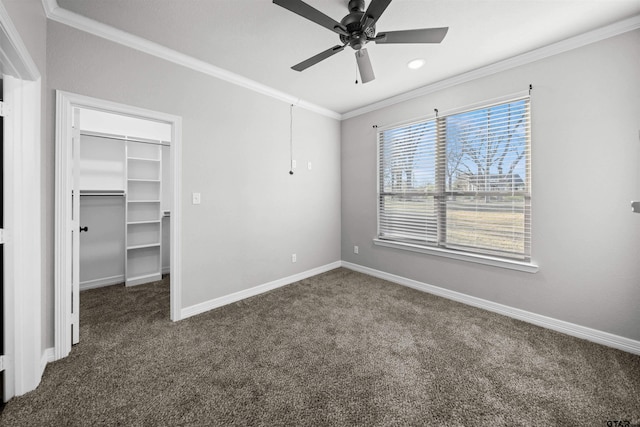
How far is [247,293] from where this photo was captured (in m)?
3.13

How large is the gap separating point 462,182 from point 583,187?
997mm

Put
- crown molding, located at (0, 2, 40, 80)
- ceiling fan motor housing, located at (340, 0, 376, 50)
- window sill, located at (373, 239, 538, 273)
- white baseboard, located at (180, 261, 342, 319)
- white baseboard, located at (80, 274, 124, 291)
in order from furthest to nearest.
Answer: white baseboard, located at (80, 274, 124, 291) → white baseboard, located at (180, 261, 342, 319) → window sill, located at (373, 239, 538, 273) → ceiling fan motor housing, located at (340, 0, 376, 50) → crown molding, located at (0, 2, 40, 80)

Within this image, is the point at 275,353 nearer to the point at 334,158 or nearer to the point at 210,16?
the point at 210,16

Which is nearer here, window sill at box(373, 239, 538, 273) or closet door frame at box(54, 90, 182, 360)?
closet door frame at box(54, 90, 182, 360)

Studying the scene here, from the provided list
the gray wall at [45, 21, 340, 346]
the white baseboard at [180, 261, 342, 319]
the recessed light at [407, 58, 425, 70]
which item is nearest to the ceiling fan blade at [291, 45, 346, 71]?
the recessed light at [407, 58, 425, 70]

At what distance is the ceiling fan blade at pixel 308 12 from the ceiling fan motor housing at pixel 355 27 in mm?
61

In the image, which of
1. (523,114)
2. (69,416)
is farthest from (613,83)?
(69,416)

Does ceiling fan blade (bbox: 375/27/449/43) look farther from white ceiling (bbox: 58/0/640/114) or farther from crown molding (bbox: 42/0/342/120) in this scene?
crown molding (bbox: 42/0/342/120)

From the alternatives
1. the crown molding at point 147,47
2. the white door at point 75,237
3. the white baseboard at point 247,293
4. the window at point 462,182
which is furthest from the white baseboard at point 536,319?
the white door at point 75,237

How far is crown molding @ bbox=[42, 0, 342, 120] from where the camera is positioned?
6.19ft

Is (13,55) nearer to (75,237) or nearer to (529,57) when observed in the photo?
(75,237)

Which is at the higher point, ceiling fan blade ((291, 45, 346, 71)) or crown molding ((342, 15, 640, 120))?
crown molding ((342, 15, 640, 120))

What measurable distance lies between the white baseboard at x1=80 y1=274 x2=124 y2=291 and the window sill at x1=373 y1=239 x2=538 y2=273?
12.3ft

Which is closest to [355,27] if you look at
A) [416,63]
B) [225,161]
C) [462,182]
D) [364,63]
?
[364,63]
